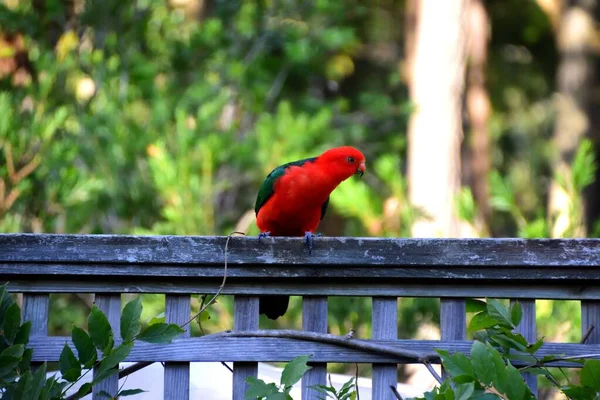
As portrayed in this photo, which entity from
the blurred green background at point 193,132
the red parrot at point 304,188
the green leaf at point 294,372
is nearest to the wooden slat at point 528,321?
the green leaf at point 294,372

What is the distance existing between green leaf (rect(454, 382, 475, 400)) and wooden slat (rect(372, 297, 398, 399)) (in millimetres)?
345

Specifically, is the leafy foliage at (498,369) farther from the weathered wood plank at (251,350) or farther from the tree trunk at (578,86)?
the tree trunk at (578,86)

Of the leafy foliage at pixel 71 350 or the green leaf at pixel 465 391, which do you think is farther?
the leafy foliage at pixel 71 350

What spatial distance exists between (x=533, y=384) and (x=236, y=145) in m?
4.40

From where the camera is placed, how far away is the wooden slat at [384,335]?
6.19 feet

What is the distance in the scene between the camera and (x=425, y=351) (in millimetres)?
1876

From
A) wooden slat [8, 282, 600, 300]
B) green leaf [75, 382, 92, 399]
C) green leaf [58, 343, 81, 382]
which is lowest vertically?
green leaf [75, 382, 92, 399]

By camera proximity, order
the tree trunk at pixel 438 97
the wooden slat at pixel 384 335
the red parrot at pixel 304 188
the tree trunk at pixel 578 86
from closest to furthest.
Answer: the wooden slat at pixel 384 335 → the red parrot at pixel 304 188 → the tree trunk at pixel 438 97 → the tree trunk at pixel 578 86

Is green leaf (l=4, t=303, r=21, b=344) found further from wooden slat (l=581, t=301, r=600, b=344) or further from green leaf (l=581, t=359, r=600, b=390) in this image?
wooden slat (l=581, t=301, r=600, b=344)

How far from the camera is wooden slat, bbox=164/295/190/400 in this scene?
1859mm

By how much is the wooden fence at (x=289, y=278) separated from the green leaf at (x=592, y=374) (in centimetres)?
25

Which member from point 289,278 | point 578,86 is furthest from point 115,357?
point 578,86

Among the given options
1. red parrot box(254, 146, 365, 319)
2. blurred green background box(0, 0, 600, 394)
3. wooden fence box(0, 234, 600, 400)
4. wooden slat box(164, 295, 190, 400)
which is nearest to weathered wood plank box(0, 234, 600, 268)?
wooden fence box(0, 234, 600, 400)

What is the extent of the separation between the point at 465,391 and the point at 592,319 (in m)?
0.54
